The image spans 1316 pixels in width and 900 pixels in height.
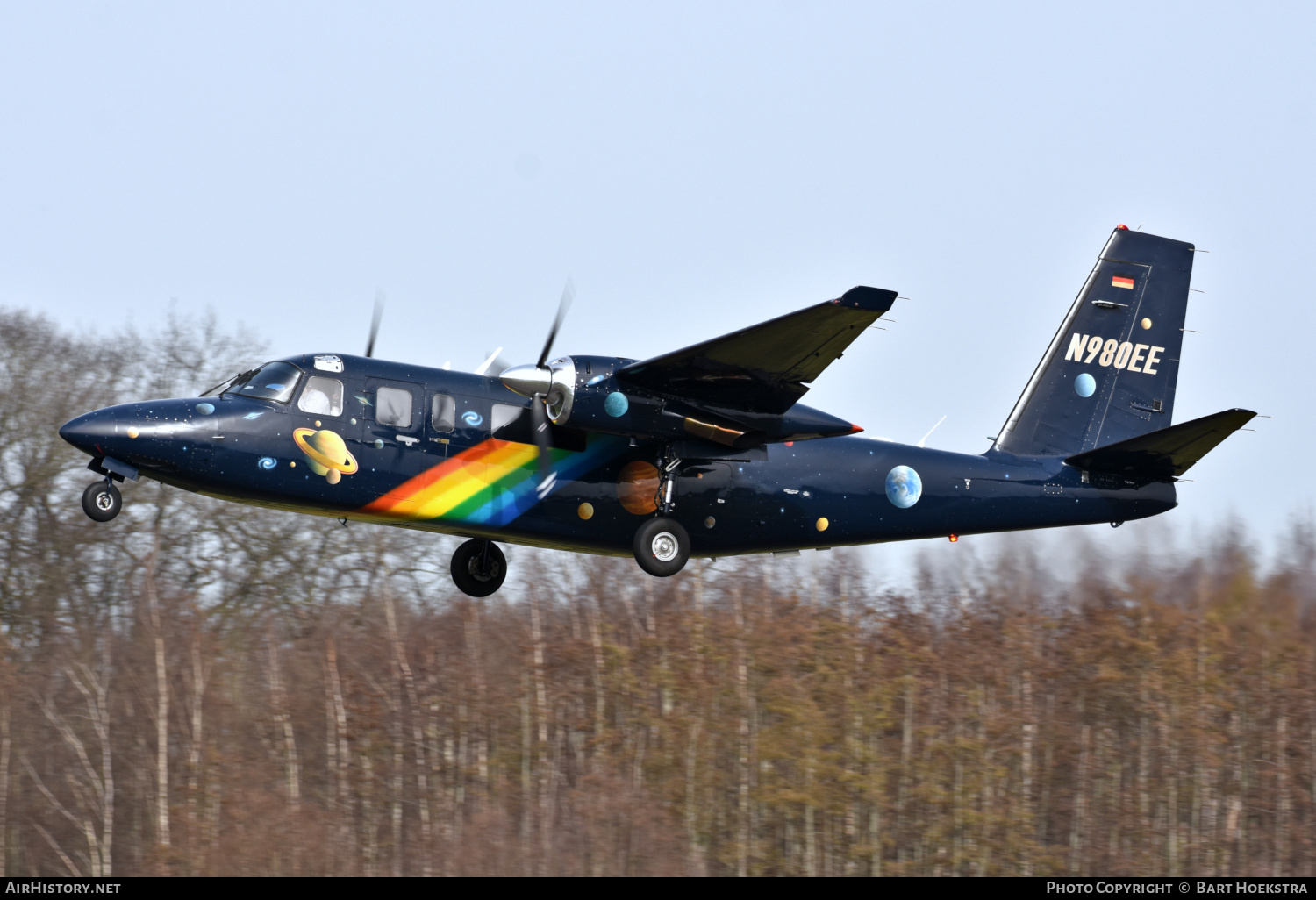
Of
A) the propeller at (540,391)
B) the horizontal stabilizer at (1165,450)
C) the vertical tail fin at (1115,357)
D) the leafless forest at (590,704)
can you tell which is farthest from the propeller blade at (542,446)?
the leafless forest at (590,704)

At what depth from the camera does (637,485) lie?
53.4 feet

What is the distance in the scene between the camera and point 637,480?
16.3m

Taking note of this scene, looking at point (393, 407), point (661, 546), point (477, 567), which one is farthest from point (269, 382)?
point (661, 546)

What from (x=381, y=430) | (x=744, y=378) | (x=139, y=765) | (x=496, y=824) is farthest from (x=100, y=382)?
(x=744, y=378)

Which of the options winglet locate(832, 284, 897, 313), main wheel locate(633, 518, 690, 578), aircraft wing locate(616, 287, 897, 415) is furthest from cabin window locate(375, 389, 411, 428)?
winglet locate(832, 284, 897, 313)

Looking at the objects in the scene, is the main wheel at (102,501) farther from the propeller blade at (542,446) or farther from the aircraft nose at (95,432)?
the propeller blade at (542,446)

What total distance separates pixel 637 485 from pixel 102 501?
18.1 feet

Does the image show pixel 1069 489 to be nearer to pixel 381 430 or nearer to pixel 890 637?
pixel 381 430

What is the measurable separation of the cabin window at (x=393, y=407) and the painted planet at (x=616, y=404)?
206cm

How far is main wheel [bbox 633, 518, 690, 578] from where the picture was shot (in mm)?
15945

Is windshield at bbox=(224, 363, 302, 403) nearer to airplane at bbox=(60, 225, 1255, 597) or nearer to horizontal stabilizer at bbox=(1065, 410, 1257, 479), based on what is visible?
airplane at bbox=(60, 225, 1255, 597)

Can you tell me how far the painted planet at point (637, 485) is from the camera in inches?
639

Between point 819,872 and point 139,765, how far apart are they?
14980 mm

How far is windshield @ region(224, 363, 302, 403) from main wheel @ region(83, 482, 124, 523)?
5.20ft
